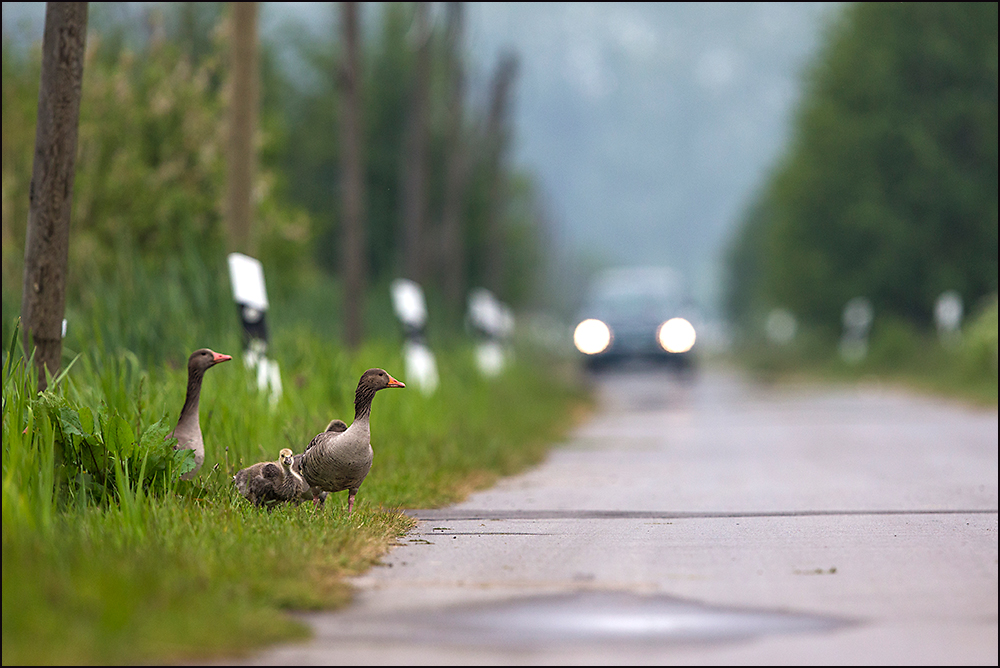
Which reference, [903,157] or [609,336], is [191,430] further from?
[903,157]

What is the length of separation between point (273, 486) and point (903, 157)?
30.4m

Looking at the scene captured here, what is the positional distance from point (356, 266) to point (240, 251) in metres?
5.24

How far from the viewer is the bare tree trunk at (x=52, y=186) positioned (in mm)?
9734

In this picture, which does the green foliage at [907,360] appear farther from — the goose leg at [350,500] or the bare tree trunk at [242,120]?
the goose leg at [350,500]

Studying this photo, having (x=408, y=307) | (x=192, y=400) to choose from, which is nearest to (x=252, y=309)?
(x=192, y=400)

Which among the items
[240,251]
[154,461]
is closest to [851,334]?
[240,251]

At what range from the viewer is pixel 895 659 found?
5.43 metres

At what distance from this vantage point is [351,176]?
21.6 meters

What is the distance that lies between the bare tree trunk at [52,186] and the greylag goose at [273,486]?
193cm

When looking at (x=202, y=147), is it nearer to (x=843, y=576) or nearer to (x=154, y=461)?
(x=154, y=461)

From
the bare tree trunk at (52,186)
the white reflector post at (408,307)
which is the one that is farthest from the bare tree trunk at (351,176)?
the bare tree trunk at (52,186)

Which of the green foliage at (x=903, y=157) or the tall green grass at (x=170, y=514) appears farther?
the green foliage at (x=903, y=157)

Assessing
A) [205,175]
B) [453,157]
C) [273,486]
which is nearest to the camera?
[273,486]

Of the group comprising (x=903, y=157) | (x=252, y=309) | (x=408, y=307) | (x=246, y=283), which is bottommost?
(x=252, y=309)
